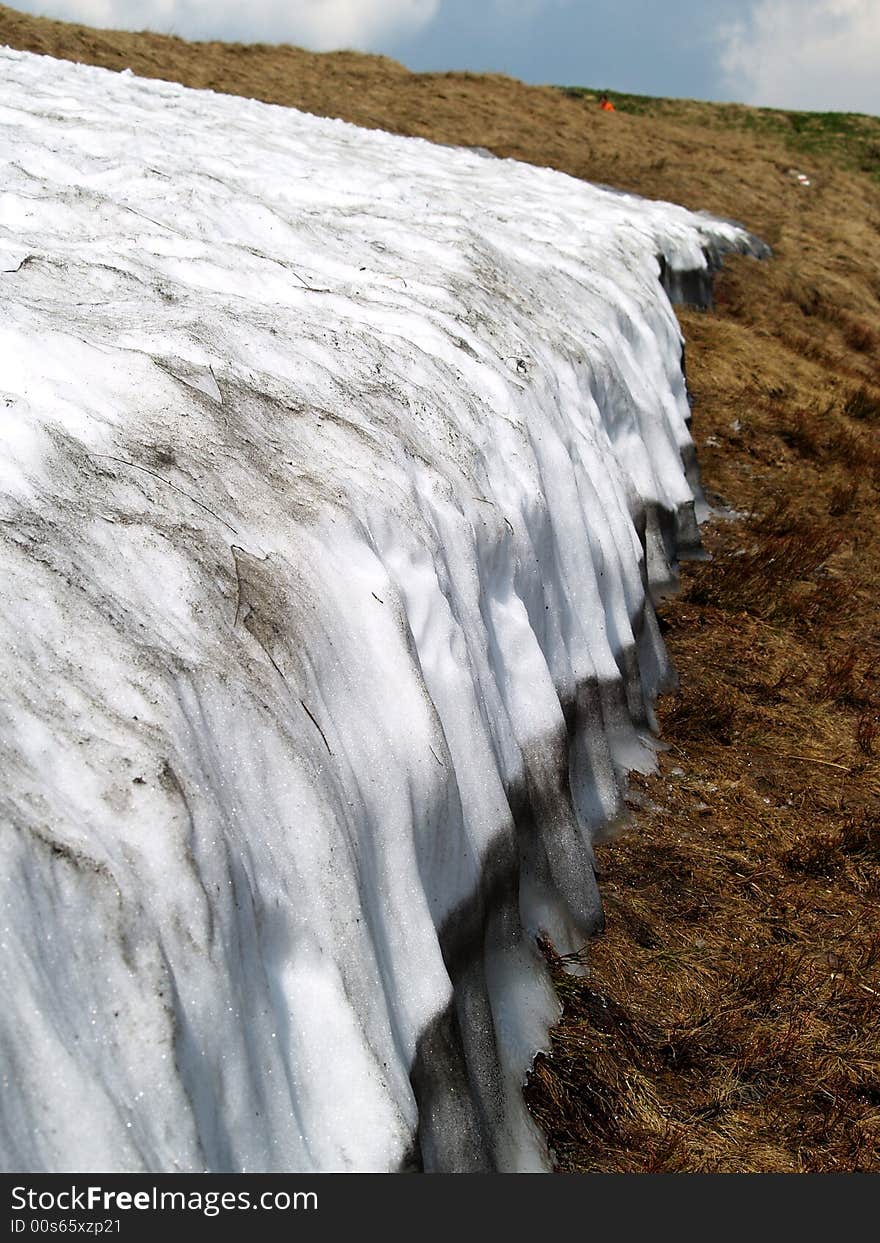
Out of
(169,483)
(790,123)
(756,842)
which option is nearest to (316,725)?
(169,483)

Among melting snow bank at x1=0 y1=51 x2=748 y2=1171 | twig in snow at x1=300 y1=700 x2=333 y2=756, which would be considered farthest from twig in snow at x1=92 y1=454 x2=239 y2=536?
twig in snow at x1=300 y1=700 x2=333 y2=756

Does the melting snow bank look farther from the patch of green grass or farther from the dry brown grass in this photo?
the patch of green grass

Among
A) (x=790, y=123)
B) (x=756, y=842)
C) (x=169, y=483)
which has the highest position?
(x=790, y=123)

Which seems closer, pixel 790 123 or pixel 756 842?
pixel 756 842

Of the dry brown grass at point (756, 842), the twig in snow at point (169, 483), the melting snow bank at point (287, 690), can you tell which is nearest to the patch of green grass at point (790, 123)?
the dry brown grass at point (756, 842)

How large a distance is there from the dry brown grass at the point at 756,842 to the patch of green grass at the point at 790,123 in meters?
19.4

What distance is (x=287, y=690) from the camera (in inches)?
100

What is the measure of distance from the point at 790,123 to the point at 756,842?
104 feet

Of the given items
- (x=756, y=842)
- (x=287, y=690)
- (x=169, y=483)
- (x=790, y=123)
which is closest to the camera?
(x=287, y=690)

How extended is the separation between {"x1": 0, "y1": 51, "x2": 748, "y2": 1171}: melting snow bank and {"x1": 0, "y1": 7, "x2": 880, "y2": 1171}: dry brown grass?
0.68ft

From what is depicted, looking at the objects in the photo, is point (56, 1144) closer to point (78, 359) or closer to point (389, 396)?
point (78, 359)

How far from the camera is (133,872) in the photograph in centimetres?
194

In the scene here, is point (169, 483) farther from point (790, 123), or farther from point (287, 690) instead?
point (790, 123)

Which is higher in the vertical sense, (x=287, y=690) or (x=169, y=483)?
(x=169, y=483)
